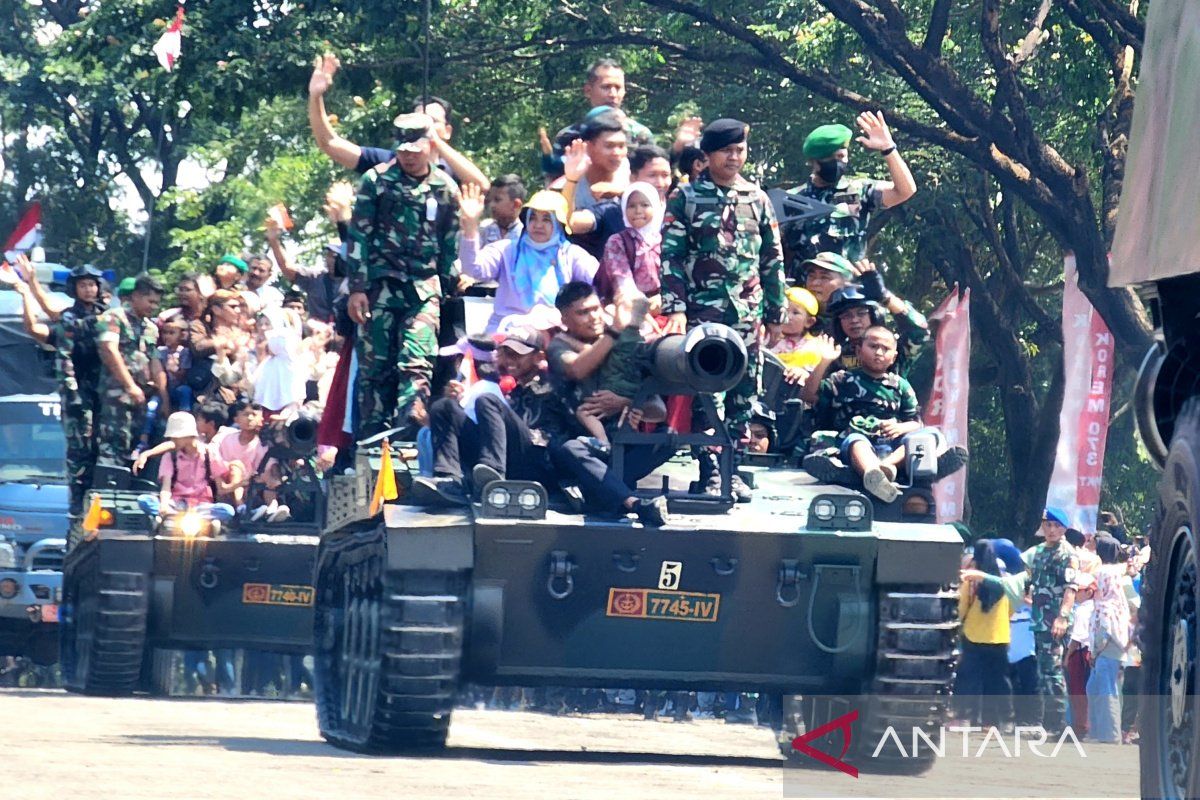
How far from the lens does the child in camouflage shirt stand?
458 inches

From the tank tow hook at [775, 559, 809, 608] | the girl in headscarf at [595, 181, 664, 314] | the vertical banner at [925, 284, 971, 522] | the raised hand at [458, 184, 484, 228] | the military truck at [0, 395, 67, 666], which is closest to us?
the tank tow hook at [775, 559, 809, 608]

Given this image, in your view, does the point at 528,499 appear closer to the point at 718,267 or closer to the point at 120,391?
the point at 718,267

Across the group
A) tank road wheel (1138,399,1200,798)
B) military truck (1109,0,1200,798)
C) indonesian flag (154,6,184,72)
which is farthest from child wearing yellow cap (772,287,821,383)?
indonesian flag (154,6,184,72)

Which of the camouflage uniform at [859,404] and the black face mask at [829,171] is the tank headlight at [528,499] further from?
the black face mask at [829,171]

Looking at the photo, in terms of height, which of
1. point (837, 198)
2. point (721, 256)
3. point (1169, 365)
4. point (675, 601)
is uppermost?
point (837, 198)

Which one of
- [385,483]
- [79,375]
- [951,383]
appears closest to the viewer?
[385,483]

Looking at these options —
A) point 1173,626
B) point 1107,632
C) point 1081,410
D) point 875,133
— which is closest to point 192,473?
point 875,133

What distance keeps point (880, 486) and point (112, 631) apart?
654cm

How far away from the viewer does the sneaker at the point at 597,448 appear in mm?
10984

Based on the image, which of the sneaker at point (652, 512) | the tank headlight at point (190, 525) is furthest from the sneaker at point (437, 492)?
the tank headlight at point (190, 525)

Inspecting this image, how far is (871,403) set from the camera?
11773 millimetres

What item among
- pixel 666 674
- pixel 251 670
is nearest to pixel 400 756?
pixel 666 674

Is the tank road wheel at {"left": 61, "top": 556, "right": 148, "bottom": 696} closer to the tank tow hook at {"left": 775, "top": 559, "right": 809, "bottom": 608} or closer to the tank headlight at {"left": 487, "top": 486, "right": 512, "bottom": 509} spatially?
the tank headlight at {"left": 487, "top": 486, "right": 512, "bottom": 509}

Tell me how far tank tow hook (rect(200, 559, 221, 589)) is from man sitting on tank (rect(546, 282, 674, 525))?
539cm
